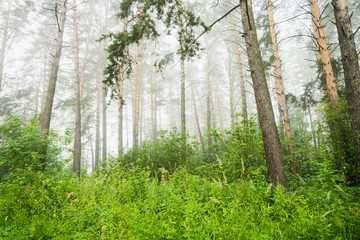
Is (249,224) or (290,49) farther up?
(290,49)

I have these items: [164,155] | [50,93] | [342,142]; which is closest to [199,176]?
[164,155]

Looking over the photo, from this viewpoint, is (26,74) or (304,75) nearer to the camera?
(26,74)

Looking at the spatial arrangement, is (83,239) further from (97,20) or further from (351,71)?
(97,20)

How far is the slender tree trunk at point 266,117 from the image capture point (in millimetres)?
3643

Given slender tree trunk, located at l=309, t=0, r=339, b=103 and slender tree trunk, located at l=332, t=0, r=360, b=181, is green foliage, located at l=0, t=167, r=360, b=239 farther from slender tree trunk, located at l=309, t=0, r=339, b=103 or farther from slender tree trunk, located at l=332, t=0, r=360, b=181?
slender tree trunk, located at l=309, t=0, r=339, b=103

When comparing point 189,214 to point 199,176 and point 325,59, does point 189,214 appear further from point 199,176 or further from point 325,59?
point 325,59

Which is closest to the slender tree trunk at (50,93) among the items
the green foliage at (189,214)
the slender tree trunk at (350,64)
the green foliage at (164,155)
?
the green foliage at (189,214)

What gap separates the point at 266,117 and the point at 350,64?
2171 mm

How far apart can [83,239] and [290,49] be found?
112 ft

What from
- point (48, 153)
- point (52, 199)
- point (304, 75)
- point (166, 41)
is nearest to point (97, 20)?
point (166, 41)

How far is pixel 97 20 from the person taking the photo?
15.5 m

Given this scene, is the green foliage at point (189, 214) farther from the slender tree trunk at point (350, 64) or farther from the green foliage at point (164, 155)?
the green foliage at point (164, 155)

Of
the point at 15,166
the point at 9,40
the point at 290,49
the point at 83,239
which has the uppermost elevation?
the point at 290,49

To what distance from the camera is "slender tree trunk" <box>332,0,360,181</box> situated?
11.8ft
